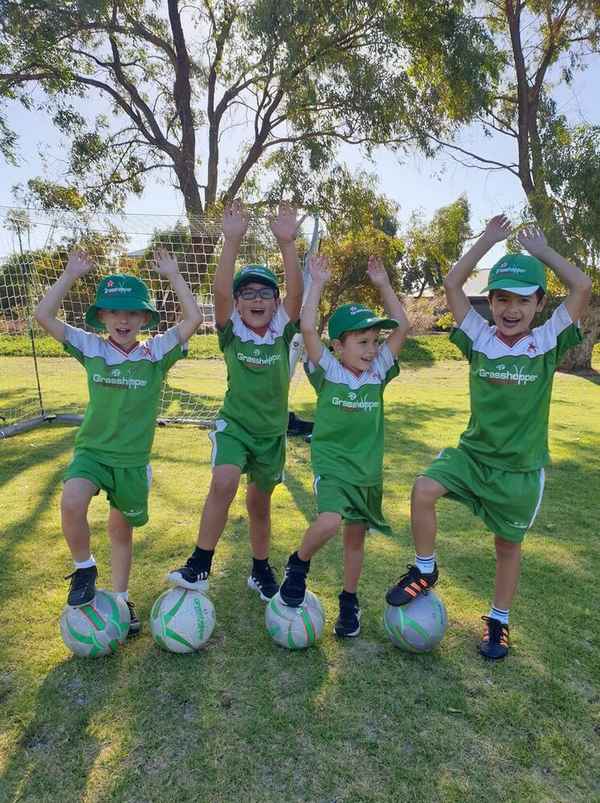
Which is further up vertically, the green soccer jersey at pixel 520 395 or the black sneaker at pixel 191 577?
the green soccer jersey at pixel 520 395

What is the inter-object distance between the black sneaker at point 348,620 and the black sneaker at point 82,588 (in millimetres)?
1381

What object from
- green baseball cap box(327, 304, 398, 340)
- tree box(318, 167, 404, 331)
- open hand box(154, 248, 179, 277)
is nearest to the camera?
green baseball cap box(327, 304, 398, 340)

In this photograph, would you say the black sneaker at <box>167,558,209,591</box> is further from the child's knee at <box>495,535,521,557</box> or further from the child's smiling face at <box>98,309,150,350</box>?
the child's knee at <box>495,535,521,557</box>

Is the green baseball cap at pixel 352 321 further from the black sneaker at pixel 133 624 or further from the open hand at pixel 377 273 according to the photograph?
the black sneaker at pixel 133 624

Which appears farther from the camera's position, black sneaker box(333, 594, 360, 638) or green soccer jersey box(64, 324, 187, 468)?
black sneaker box(333, 594, 360, 638)

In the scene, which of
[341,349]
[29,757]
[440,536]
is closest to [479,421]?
[341,349]

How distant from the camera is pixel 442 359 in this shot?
23.8m

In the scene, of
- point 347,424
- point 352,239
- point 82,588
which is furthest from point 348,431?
point 352,239

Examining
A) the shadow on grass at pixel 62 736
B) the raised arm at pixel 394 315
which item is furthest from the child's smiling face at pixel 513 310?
the shadow on grass at pixel 62 736

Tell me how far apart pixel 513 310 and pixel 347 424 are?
1125 millimetres

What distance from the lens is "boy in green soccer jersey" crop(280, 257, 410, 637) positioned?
330 centimetres

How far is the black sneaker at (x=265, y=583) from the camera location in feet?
12.8

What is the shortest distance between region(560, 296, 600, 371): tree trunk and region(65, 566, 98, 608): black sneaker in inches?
741

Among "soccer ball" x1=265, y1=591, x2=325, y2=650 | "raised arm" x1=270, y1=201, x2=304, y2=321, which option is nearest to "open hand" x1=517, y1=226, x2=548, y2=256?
"raised arm" x1=270, y1=201, x2=304, y2=321
